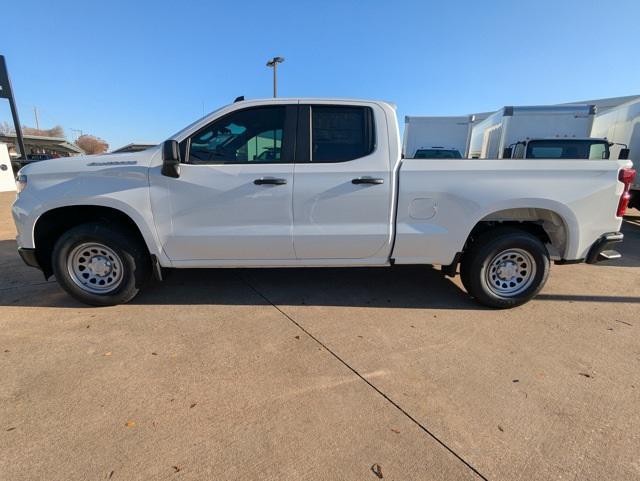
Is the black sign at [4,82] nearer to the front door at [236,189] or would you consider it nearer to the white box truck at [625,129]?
the front door at [236,189]

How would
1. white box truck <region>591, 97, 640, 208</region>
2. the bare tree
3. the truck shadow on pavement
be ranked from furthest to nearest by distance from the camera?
1. the bare tree
2. white box truck <region>591, 97, 640, 208</region>
3. the truck shadow on pavement

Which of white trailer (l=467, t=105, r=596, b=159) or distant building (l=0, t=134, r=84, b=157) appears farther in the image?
distant building (l=0, t=134, r=84, b=157)

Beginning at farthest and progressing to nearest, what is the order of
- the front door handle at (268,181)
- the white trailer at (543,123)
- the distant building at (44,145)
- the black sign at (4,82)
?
the distant building at (44,145) < the black sign at (4,82) < the white trailer at (543,123) < the front door handle at (268,181)

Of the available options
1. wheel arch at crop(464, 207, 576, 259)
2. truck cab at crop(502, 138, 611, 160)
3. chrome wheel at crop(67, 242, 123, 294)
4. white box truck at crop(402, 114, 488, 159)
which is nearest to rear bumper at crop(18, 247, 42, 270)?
chrome wheel at crop(67, 242, 123, 294)

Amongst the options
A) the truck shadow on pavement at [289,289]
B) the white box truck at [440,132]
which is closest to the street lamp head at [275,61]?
the white box truck at [440,132]

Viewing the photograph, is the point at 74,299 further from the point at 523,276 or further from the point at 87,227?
the point at 523,276

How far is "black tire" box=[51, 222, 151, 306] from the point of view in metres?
3.40

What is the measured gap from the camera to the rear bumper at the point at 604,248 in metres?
3.42

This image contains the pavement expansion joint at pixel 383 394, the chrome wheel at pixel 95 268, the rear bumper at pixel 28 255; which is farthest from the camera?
the chrome wheel at pixel 95 268

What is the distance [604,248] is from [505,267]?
96 cm

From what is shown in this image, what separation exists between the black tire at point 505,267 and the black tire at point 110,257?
3409mm

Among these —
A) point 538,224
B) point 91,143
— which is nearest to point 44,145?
point 91,143

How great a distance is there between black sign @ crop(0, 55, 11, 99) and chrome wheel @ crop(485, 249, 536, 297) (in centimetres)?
1986

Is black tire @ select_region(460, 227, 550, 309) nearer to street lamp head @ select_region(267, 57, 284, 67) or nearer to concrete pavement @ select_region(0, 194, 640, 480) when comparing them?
concrete pavement @ select_region(0, 194, 640, 480)
